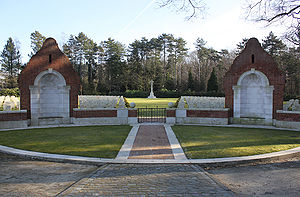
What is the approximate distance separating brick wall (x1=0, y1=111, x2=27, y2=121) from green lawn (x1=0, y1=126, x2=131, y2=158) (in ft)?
5.74

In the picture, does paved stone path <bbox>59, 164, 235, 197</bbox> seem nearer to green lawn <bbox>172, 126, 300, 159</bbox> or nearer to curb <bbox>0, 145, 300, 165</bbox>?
curb <bbox>0, 145, 300, 165</bbox>

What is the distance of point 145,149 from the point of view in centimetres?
836

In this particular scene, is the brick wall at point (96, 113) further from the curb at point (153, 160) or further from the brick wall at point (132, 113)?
the curb at point (153, 160)

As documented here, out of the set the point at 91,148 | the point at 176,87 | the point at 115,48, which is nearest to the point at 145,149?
the point at 91,148

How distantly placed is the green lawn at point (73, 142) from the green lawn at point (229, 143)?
276 centimetres

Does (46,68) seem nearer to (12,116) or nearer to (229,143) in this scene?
(12,116)

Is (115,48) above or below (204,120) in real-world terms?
above

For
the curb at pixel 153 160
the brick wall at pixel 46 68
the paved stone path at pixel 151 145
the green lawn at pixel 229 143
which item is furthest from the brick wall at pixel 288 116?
the brick wall at pixel 46 68

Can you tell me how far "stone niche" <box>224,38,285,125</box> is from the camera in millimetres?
13966

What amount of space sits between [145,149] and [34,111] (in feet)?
29.5

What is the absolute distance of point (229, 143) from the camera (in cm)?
925

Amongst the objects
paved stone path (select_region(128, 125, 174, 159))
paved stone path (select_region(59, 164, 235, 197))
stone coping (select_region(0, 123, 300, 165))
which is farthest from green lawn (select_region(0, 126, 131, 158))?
paved stone path (select_region(59, 164, 235, 197))

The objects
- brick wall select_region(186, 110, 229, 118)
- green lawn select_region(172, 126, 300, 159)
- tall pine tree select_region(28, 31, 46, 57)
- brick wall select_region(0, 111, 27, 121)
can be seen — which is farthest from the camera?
tall pine tree select_region(28, 31, 46, 57)

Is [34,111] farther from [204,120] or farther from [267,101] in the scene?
[267,101]
